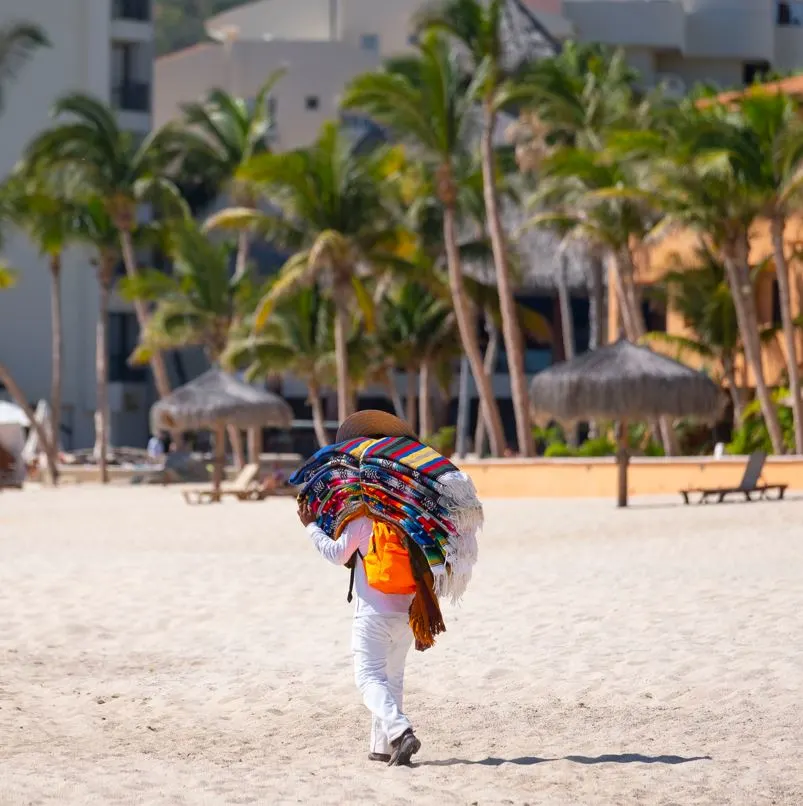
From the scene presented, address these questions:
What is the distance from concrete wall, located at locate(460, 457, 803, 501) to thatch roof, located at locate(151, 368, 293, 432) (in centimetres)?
409

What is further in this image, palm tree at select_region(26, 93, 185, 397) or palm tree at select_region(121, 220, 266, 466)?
palm tree at select_region(26, 93, 185, 397)

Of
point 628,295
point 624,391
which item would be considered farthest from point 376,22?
point 624,391

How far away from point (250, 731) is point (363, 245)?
26932 millimetres

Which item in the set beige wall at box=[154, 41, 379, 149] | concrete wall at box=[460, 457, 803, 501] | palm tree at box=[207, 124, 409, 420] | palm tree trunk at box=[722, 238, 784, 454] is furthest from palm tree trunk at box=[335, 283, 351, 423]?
beige wall at box=[154, 41, 379, 149]

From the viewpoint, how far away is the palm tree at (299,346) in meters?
41.1

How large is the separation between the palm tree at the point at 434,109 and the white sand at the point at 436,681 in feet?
51.2

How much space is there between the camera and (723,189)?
96.4 ft

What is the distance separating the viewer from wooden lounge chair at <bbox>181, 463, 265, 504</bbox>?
29.7 meters

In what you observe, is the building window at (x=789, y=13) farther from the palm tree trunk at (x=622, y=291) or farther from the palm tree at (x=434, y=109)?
the palm tree at (x=434, y=109)

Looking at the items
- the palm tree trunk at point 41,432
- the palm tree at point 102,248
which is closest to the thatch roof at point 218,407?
the palm tree trunk at point 41,432

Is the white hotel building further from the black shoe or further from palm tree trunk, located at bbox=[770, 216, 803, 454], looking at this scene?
the black shoe

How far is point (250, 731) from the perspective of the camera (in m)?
8.72

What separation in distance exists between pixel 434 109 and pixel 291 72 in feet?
109

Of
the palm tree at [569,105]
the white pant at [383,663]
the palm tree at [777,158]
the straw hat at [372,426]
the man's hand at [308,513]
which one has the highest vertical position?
the palm tree at [569,105]
